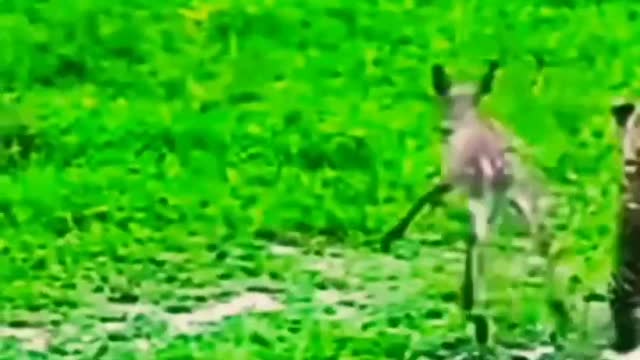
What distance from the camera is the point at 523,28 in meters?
2.71

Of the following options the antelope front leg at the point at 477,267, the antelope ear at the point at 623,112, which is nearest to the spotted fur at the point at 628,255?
the antelope ear at the point at 623,112

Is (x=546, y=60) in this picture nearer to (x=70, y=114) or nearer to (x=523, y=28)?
(x=523, y=28)

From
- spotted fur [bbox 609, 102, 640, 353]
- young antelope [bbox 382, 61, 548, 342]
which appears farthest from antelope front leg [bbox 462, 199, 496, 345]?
spotted fur [bbox 609, 102, 640, 353]

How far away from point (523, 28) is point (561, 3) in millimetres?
147

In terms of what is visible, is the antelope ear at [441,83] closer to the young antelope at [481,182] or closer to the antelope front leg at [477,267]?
the young antelope at [481,182]

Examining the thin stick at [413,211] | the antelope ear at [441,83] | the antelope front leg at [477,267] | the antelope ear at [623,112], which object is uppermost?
the antelope ear at [441,83]

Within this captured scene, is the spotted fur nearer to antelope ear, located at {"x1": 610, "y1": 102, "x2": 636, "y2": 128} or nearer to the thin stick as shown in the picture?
antelope ear, located at {"x1": 610, "y1": 102, "x2": 636, "y2": 128}

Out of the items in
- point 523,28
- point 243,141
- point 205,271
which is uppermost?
point 523,28

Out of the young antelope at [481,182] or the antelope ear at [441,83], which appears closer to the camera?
the young antelope at [481,182]

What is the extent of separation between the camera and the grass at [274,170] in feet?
6.31

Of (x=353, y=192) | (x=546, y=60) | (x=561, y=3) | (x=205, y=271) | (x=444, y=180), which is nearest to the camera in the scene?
(x=444, y=180)

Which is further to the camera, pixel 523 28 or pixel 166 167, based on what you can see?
pixel 523 28

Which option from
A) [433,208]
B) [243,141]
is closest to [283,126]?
[243,141]

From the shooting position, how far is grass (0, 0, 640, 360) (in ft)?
6.31
